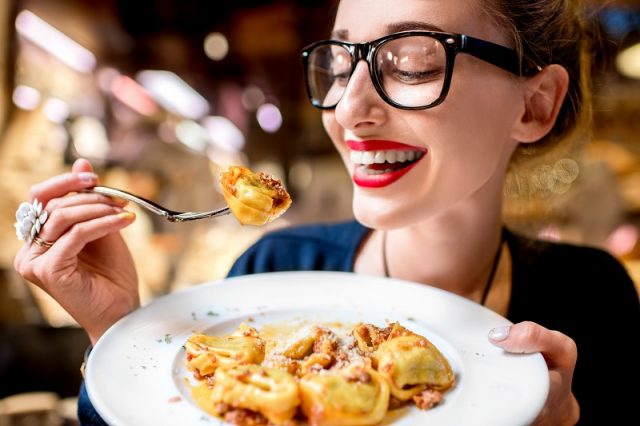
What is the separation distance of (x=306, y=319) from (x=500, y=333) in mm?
555

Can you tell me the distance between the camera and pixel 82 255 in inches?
60.1

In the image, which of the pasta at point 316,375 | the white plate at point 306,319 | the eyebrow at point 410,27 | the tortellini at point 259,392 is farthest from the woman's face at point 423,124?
the tortellini at point 259,392

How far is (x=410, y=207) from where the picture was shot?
5.06 ft

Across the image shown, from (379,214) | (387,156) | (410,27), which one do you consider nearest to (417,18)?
(410,27)

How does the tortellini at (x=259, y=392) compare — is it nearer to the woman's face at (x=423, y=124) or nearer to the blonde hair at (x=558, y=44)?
the woman's face at (x=423, y=124)

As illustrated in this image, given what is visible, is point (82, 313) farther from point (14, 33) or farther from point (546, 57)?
point (14, 33)

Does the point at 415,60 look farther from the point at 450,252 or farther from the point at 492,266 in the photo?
the point at 492,266

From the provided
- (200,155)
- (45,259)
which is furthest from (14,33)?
(45,259)

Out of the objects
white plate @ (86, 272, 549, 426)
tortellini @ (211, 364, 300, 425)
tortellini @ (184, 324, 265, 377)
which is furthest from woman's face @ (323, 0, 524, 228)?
tortellini @ (211, 364, 300, 425)

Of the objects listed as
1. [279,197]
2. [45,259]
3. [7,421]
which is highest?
[279,197]

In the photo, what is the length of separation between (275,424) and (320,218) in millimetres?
3122

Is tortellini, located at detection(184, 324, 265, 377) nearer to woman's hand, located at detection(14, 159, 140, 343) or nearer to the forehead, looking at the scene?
woman's hand, located at detection(14, 159, 140, 343)

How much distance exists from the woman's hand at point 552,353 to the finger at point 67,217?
3.39 feet

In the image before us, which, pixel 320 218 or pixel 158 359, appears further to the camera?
Answer: pixel 320 218
